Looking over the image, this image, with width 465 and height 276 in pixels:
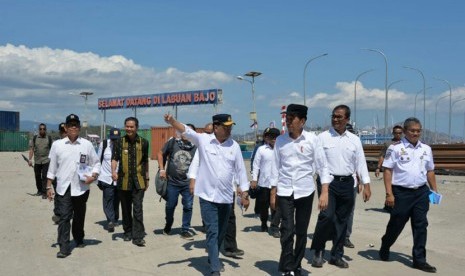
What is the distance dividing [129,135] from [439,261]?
194 inches

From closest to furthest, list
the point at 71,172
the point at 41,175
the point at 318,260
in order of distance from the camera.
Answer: the point at 318,260
the point at 71,172
the point at 41,175

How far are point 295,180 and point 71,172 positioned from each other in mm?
3387

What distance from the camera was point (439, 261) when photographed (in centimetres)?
704

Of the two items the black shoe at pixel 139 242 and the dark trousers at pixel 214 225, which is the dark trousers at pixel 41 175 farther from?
the dark trousers at pixel 214 225

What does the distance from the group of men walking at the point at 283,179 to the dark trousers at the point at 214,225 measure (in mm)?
12

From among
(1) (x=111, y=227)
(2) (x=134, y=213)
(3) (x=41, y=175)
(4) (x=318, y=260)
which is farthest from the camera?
(3) (x=41, y=175)

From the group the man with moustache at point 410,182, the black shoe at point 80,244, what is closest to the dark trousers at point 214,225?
the man with moustache at point 410,182

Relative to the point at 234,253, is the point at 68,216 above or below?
above

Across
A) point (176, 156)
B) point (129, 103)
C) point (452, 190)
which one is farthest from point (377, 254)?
point (129, 103)

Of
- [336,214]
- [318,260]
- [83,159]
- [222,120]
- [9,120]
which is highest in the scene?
[9,120]

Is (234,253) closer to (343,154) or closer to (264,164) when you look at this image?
(343,154)

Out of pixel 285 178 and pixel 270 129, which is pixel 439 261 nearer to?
pixel 285 178

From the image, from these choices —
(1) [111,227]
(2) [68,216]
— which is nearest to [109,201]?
(1) [111,227]

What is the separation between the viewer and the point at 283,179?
593cm
